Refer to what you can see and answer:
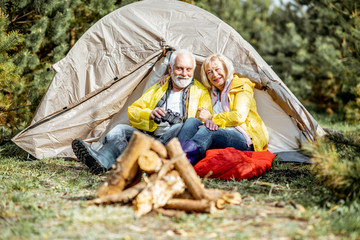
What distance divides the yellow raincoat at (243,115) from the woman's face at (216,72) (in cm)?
13

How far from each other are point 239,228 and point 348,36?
7.07m

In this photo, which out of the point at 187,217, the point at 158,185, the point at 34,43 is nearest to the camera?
the point at 187,217

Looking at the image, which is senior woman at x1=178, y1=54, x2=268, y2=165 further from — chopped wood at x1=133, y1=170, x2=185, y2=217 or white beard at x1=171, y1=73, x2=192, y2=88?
chopped wood at x1=133, y1=170, x2=185, y2=217

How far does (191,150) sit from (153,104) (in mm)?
983

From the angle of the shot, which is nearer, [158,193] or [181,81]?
[158,193]

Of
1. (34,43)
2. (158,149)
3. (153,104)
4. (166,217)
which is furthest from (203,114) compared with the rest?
(34,43)

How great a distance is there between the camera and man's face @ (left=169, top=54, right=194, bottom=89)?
4.20 metres

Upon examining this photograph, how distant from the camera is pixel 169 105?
4.28 m

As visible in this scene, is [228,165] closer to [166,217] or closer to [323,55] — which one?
[166,217]

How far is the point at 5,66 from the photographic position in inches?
166

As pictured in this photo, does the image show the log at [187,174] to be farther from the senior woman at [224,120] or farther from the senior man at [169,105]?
the senior man at [169,105]

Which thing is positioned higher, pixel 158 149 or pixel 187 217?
pixel 158 149

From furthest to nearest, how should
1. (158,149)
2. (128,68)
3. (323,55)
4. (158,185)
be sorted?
(323,55), (128,68), (158,149), (158,185)

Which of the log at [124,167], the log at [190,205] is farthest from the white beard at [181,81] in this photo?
the log at [190,205]
